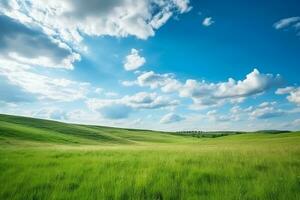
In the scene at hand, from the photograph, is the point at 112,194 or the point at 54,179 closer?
the point at 112,194

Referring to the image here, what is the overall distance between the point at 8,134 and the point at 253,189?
158 feet

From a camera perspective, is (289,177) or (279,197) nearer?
(279,197)

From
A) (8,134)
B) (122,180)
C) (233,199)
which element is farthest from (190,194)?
(8,134)

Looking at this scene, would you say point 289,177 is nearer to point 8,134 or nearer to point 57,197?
point 57,197

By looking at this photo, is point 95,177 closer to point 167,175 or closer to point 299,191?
point 167,175

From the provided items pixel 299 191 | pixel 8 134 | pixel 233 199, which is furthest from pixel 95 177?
pixel 8 134

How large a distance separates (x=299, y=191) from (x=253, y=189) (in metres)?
1.07

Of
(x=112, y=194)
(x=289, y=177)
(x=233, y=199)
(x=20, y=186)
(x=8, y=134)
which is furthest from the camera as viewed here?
(x=8, y=134)

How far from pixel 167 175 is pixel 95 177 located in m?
2.29

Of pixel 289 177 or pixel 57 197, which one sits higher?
pixel 289 177

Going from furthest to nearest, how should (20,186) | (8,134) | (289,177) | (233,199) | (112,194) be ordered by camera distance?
(8,134)
(289,177)
(20,186)
(112,194)
(233,199)

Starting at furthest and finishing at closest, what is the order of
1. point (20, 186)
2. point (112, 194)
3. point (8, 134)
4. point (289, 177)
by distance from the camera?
Result: 1. point (8, 134)
2. point (289, 177)
3. point (20, 186)
4. point (112, 194)

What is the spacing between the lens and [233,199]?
5.13 meters

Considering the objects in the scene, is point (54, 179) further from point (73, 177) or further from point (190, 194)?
point (190, 194)
